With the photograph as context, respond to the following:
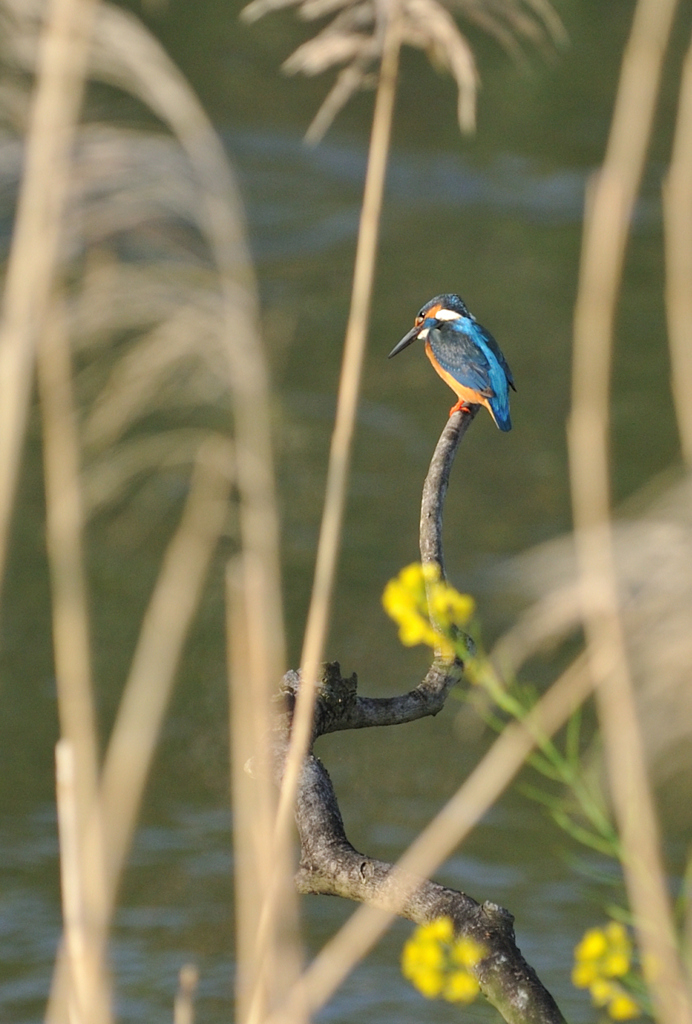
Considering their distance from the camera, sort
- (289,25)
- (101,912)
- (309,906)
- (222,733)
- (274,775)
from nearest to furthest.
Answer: (101,912), (274,775), (309,906), (222,733), (289,25)

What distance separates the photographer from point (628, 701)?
4.44 feet

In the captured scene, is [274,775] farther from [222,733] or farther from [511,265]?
[511,265]

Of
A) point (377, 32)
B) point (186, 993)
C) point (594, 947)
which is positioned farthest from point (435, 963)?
point (377, 32)

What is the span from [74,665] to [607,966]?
58cm

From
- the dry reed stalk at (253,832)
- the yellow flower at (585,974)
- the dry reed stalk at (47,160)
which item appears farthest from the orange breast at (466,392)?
the yellow flower at (585,974)

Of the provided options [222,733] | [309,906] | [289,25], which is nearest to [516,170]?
[289,25]

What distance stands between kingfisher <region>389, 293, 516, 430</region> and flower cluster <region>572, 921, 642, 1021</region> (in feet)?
3.26

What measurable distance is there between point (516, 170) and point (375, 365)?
2833mm

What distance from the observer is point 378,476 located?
421 inches

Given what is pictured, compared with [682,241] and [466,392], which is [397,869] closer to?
[682,241]

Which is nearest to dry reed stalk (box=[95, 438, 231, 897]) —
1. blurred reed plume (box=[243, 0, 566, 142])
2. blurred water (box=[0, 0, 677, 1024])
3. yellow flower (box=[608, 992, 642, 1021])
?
blurred reed plume (box=[243, 0, 566, 142])

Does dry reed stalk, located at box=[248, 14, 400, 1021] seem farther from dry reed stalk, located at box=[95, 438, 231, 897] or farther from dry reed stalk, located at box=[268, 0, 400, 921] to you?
dry reed stalk, located at box=[95, 438, 231, 897]

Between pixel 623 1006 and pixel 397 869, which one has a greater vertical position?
pixel 397 869

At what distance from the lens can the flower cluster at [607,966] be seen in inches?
49.6
